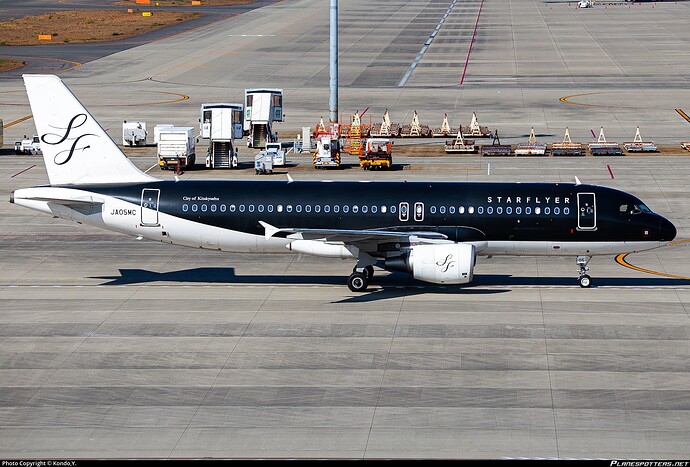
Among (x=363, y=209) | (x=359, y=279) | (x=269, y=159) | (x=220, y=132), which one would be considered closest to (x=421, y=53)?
(x=220, y=132)

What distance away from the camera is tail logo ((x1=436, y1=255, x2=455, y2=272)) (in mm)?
42844

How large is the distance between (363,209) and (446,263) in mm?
4854

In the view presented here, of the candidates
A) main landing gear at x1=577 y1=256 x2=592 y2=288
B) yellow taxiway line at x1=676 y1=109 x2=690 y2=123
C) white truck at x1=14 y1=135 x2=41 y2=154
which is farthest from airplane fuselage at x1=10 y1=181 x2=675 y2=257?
yellow taxiway line at x1=676 y1=109 x2=690 y2=123

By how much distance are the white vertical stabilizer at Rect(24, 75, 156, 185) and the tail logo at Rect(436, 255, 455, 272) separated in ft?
47.4

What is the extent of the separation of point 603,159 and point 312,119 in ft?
94.3

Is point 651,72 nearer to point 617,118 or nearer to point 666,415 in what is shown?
point 617,118

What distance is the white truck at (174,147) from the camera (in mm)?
74625

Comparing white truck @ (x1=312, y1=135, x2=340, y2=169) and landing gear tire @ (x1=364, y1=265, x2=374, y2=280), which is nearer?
landing gear tire @ (x1=364, y1=265, x2=374, y2=280)

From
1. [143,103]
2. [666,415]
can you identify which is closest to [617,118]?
[143,103]

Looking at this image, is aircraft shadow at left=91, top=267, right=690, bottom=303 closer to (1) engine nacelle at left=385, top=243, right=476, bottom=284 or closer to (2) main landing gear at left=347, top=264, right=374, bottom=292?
(2) main landing gear at left=347, top=264, right=374, bottom=292

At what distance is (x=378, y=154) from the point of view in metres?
74.0

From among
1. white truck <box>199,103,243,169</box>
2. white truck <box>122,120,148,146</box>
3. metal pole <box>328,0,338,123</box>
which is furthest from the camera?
white truck <box>122,120,148,146</box>

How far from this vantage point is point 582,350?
3747cm

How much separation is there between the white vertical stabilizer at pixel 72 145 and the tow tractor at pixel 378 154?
29975mm
